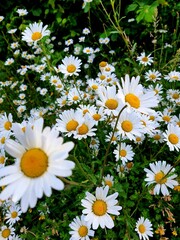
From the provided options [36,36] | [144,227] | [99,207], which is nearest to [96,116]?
[99,207]

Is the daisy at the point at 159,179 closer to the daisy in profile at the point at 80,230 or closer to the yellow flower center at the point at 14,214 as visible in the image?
the daisy in profile at the point at 80,230

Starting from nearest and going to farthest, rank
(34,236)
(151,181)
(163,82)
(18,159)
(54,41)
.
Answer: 1. (18,159)
2. (151,181)
3. (34,236)
4. (163,82)
5. (54,41)

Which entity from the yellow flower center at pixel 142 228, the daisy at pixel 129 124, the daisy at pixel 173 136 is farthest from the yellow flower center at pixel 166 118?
the yellow flower center at pixel 142 228

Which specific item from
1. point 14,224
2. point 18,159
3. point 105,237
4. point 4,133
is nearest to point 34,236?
point 14,224

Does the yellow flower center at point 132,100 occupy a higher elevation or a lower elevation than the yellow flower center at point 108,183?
higher

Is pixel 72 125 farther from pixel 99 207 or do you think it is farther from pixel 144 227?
pixel 144 227

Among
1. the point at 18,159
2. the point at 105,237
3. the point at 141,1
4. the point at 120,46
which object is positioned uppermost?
the point at 141,1

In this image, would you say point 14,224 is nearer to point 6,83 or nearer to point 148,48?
point 6,83
